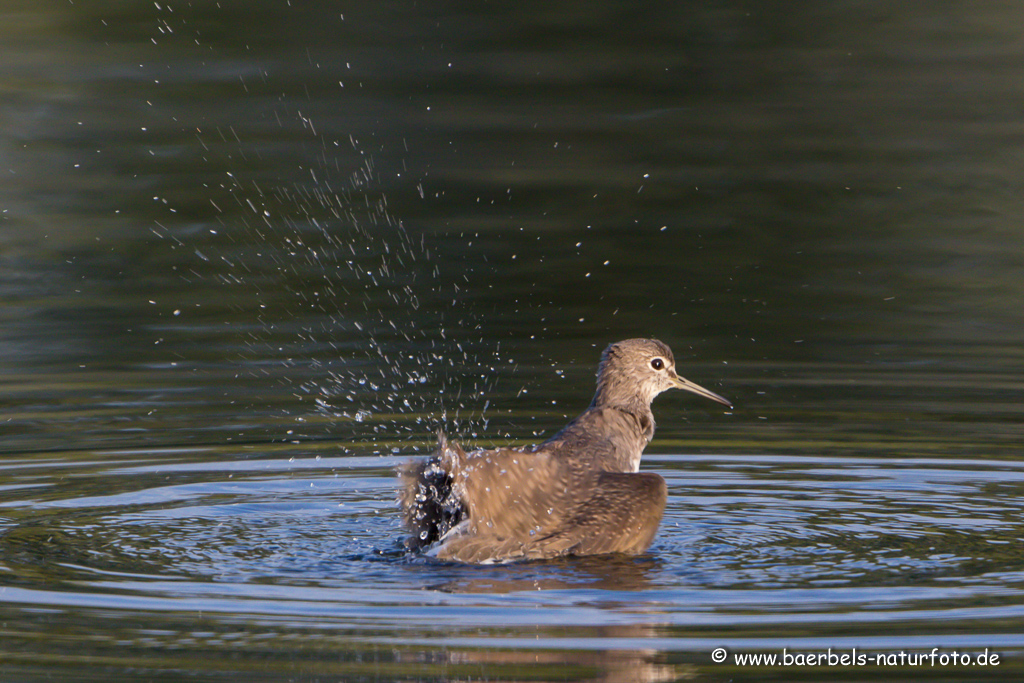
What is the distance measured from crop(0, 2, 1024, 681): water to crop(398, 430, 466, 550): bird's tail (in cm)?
25

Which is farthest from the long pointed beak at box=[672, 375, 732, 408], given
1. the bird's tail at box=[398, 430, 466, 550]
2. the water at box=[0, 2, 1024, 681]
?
the bird's tail at box=[398, 430, 466, 550]

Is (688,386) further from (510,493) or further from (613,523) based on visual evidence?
(510,493)

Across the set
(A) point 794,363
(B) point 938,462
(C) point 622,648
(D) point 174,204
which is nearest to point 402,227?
(D) point 174,204

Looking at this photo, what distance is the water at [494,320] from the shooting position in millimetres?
6137

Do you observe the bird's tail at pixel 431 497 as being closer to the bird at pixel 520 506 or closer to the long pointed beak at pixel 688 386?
the bird at pixel 520 506

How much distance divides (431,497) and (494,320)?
560 centimetres

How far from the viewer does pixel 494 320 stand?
12.7 meters

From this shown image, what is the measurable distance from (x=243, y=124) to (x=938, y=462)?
10735 mm

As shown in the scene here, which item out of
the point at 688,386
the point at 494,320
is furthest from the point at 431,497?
the point at 494,320

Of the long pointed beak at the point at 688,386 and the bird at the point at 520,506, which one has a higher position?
the long pointed beak at the point at 688,386

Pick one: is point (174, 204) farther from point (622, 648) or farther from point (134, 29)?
point (622, 648)

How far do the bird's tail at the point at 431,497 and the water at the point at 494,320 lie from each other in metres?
0.25

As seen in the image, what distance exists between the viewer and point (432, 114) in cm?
1806

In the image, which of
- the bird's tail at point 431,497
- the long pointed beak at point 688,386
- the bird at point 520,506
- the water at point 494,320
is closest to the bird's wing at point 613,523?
the bird at point 520,506
